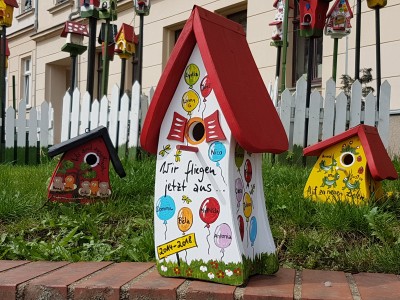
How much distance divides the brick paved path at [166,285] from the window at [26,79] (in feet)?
50.6

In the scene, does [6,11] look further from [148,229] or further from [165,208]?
[165,208]

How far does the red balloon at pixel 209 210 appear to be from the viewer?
6.75 ft

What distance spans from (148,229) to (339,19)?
391 centimetres

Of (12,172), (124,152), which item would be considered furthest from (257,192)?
(124,152)

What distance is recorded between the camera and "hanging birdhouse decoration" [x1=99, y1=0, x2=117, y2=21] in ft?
21.4

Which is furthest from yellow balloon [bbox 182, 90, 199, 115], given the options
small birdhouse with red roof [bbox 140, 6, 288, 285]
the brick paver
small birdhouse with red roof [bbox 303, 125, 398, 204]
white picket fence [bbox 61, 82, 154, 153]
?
white picket fence [bbox 61, 82, 154, 153]

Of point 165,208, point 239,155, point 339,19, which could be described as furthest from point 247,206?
point 339,19

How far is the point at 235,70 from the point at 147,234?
993mm

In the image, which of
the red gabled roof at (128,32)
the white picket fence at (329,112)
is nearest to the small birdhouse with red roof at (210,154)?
the white picket fence at (329,112)

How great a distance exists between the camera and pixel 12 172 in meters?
4.94

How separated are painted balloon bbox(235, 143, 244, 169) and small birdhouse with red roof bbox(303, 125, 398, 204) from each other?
3.57 feet

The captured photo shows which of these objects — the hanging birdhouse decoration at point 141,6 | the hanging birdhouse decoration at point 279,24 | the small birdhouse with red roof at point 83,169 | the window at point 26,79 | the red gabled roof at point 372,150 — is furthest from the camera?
the window at point 26,79

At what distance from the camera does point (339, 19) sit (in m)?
5.86

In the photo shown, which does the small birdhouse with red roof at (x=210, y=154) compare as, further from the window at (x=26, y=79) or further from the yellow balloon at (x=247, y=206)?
the window at (x=26, y=79)
